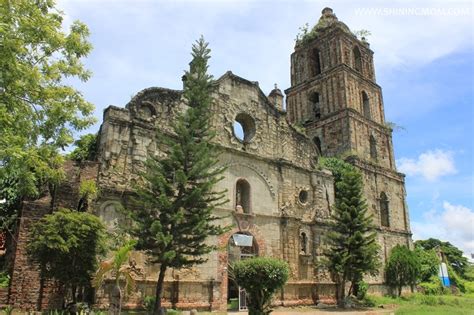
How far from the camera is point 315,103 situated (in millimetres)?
30922

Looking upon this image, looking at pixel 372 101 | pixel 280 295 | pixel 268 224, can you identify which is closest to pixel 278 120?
pixel 268 224

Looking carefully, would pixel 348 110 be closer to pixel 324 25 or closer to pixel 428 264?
pixel 324 25

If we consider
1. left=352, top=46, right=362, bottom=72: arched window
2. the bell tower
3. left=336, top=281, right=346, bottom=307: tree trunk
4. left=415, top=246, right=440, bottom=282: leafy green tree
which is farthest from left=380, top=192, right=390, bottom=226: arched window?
left=352, top=46, right=362, bottom=72: arched window

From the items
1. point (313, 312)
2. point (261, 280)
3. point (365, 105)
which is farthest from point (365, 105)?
point (261, 280)

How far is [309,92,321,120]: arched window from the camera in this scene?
30.0 metres

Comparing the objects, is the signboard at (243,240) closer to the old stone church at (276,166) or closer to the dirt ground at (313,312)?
the old stone church at (276,166)

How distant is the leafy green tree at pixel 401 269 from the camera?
24.5m

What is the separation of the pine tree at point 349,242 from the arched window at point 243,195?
4.48 meters

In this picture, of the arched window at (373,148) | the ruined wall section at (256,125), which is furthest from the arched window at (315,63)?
the ruined wall section at (256,125)

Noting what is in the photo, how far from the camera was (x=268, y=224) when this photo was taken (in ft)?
62.3

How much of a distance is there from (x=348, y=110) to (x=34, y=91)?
843 inches

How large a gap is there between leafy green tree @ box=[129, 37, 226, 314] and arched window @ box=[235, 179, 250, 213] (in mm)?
3678

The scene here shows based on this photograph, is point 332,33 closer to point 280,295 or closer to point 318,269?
point 318,269

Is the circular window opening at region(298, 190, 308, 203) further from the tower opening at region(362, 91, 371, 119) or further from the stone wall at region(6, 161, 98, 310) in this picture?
the tower opening at region(362, 91, 371, 119)
